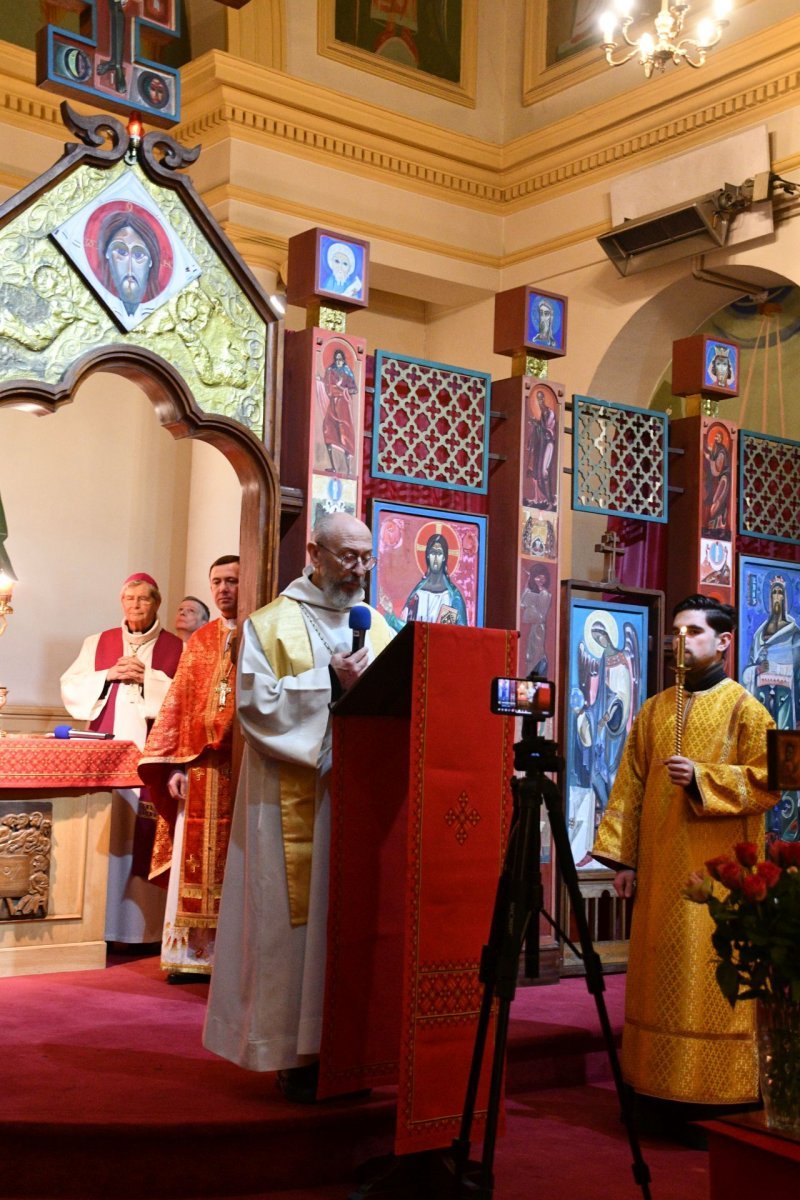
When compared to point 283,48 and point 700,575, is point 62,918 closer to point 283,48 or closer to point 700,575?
point 700,575

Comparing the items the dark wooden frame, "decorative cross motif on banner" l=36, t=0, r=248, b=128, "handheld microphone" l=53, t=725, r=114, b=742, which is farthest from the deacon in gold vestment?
"decorative cross motif on banner" l=36, t=0, r=248, b=128

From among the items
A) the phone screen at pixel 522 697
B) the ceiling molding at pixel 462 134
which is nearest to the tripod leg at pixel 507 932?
the phone screen at pixel 522 697

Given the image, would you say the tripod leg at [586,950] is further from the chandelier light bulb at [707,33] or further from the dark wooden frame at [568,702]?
the chandelier light bulb at [707,33]

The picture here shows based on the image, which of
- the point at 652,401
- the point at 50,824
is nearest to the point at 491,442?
the point at 50,824

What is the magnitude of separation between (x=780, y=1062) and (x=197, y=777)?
359 cm

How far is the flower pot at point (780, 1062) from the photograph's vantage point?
138 inches

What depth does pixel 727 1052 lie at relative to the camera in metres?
4.86

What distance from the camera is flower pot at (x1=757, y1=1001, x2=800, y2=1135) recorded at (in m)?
3.52

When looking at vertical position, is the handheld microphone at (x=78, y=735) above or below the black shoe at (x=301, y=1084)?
above

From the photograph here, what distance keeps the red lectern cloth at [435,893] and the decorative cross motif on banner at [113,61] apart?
115 inches

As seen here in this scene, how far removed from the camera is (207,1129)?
426cm

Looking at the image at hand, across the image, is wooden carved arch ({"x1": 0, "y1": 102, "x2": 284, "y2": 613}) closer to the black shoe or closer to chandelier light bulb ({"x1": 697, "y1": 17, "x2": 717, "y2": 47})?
the black shoe

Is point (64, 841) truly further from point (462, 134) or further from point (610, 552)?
point (462, 134)

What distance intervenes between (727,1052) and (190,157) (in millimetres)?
4027
